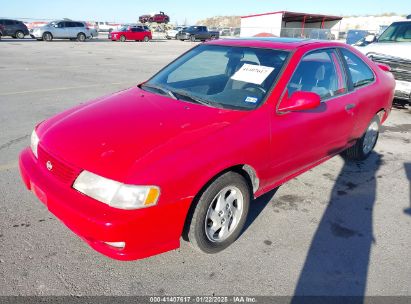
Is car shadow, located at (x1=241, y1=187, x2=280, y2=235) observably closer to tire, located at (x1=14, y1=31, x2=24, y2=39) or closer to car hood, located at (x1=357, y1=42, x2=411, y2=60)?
→ car hood, located at (x1=357, y1=42, x2=411, y2=60)

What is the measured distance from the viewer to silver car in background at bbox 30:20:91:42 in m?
26.8

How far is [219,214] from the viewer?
2680 millimetres

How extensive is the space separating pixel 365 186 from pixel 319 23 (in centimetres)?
3600

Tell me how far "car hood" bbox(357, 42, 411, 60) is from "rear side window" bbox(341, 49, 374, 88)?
372 centimetres

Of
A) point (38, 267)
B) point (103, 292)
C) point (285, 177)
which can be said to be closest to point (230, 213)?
point (285, 177)

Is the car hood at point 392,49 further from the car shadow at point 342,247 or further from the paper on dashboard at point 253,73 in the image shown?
the paper on dashboard at point 253,73

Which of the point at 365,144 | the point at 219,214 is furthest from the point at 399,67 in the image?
the point at 219,214

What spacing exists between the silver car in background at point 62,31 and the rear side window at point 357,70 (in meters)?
27.9

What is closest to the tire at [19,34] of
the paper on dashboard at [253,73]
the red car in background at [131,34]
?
the red car in background at [131,34]

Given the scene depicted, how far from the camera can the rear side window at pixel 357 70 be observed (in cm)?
394

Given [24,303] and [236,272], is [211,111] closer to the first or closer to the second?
[236,272]

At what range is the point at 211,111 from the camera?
285cm

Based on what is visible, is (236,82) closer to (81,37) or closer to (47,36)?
(47,36)

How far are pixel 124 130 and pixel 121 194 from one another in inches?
25.7
